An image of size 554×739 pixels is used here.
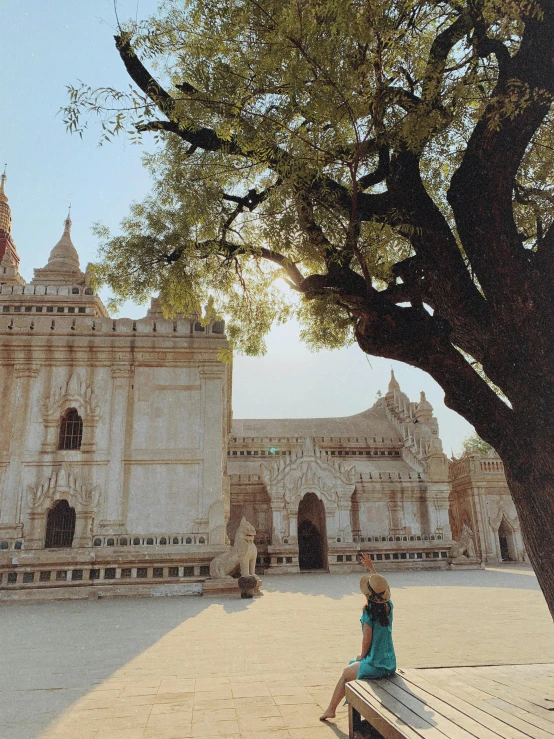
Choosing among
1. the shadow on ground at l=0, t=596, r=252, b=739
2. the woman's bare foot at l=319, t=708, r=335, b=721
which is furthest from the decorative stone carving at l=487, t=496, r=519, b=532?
the woman's bare foot at l=319, t=708, r=335, b=721

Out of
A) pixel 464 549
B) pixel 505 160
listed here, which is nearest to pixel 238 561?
pixel 505 160

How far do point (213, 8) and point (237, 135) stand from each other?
4.77 feet

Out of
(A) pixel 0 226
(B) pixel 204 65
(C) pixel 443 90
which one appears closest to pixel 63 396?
(B) pixel 204 65

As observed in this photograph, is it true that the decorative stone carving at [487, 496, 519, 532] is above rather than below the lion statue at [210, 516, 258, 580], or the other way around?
above

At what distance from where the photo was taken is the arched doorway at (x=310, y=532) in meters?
23.0

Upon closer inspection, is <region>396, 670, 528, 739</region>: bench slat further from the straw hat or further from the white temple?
the white temple

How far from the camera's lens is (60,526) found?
14.9 m

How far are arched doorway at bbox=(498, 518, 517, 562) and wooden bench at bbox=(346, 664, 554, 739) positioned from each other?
24074 mm

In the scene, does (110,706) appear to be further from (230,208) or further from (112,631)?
(230,208)

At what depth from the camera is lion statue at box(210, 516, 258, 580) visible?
13070 millimetres

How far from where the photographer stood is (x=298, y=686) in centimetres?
504

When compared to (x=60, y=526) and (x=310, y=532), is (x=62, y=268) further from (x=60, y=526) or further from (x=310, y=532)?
(x=310, y=532)

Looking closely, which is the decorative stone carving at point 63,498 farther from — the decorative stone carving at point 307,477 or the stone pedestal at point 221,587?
the decorative stone carving at point 307,477

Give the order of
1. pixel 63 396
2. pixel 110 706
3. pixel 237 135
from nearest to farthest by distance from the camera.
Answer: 1. pixel 110 706
2. pixel 237 135
3. pixel 63 396
